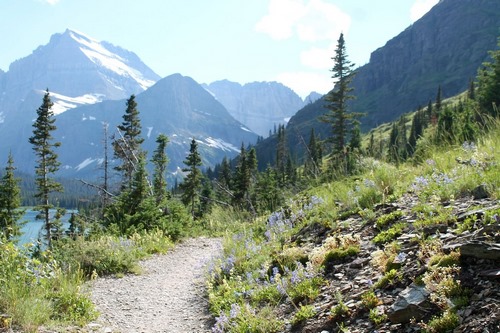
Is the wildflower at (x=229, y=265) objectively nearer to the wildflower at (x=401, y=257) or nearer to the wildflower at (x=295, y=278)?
the wildflower at (x=295, y=278)

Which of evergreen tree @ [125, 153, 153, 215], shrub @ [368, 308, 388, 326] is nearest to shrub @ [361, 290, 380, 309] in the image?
shrub @ [368, 308, 388, 326]

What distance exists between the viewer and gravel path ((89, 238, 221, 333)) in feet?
22.9

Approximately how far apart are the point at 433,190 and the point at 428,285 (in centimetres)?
293

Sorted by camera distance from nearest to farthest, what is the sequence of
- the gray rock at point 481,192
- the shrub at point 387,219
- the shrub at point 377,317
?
the shrub at point 377,317 → the gray rock at point 481,192 → the shrub at point 387,219

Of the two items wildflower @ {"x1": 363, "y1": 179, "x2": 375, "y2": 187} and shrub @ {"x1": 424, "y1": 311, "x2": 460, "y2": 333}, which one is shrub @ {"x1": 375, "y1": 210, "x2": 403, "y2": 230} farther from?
shrub @ {"x1": 424, "y1": 311, "x2": 460, "y2": 333}

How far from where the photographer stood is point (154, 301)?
847 centimetres

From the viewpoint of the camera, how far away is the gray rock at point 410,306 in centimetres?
394

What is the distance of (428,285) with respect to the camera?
4.04 metres

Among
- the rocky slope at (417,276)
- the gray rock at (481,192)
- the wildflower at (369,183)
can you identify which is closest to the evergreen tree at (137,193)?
the wildflower at (369,183)

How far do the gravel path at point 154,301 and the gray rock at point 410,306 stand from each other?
3680mm

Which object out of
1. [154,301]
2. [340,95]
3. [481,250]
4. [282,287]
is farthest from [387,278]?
[340,95]

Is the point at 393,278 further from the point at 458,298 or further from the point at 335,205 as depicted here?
the point at 335,205

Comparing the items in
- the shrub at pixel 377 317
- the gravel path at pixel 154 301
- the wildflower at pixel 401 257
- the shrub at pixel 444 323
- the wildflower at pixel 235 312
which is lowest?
the gravel path at pixel 154 301

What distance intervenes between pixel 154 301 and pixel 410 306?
603 centimetres
